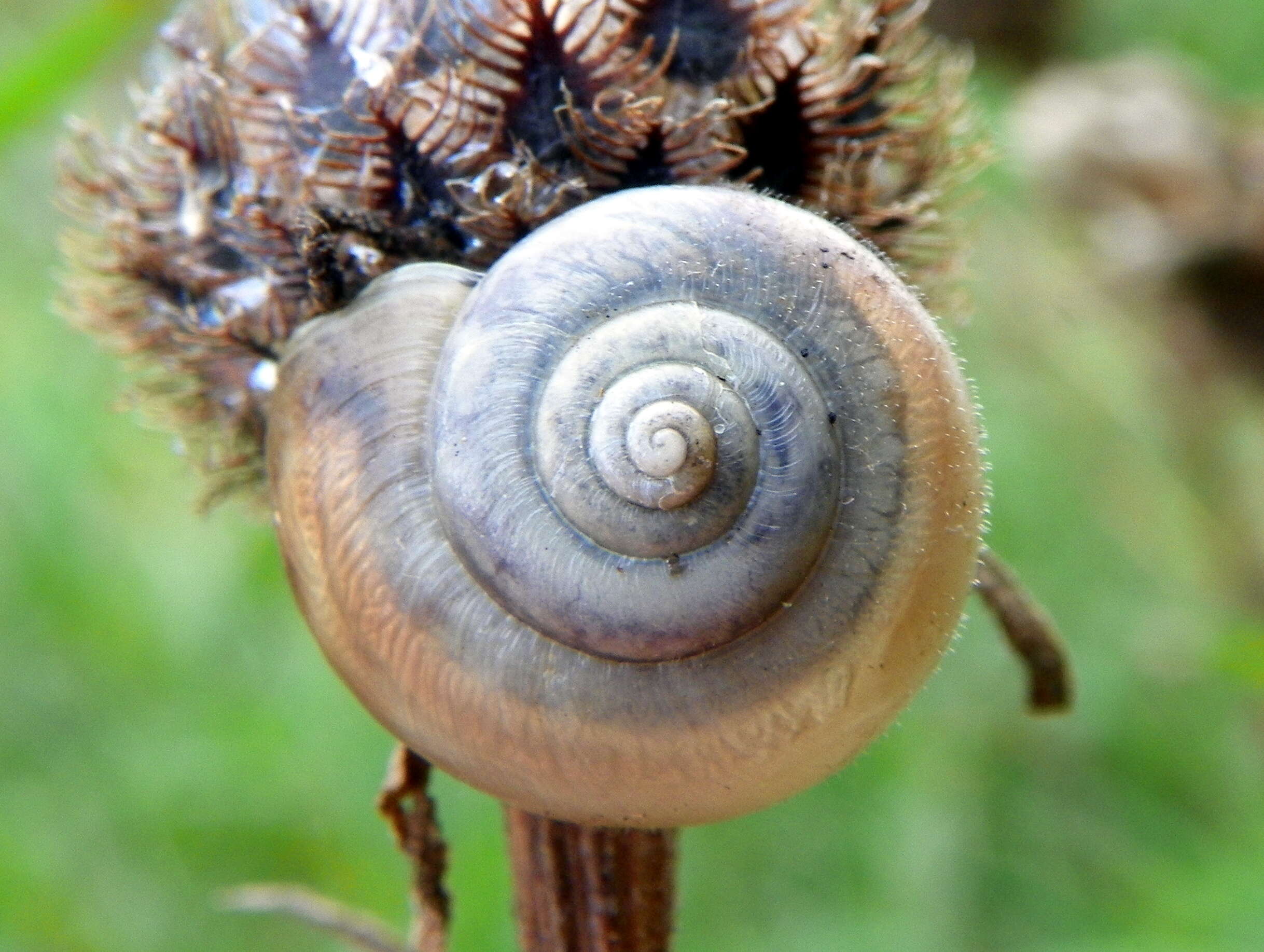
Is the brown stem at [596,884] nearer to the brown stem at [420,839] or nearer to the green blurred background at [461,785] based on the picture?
the brown stem at [420,839]

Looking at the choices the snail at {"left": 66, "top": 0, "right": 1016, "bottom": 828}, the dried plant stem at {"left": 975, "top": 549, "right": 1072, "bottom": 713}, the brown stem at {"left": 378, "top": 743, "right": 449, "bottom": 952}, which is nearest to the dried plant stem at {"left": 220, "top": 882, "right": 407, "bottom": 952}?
the brown stem at {"left": 378, "top": 743, "right": 449, "bottom": 952}

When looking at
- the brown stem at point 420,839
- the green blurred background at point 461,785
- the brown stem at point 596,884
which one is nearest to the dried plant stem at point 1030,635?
the brown stem at point 596,884

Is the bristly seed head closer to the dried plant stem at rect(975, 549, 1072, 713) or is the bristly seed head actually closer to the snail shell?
the snail shell

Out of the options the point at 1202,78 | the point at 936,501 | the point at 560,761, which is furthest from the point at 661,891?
the point at 1202,78

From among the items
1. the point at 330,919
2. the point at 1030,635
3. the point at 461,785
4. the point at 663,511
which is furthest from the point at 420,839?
the point at 461,785

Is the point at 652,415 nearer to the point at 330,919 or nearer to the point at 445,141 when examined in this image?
the point at 445,141

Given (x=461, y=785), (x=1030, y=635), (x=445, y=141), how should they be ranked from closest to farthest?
(x=445, y=141), (x=1030, y=635), (x=461, y=785)

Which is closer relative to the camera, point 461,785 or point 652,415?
point 652,415

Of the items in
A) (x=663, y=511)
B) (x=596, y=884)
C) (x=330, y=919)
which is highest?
(x=663, y=511)
